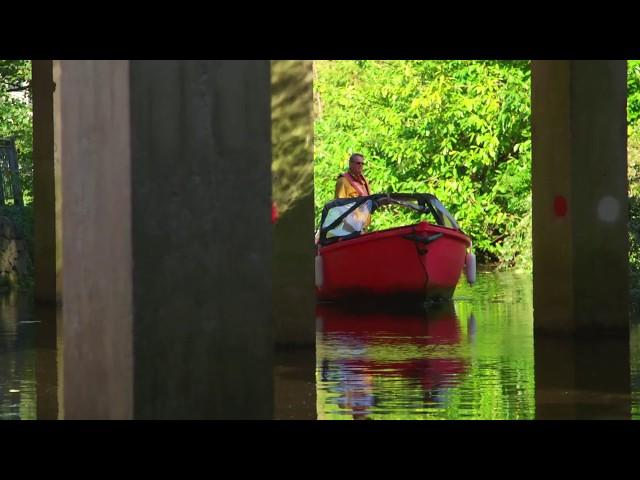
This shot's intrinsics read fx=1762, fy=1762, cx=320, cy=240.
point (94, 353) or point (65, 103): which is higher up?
point (65, 103)

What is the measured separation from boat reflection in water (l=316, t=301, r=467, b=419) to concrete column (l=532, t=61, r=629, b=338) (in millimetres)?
1197

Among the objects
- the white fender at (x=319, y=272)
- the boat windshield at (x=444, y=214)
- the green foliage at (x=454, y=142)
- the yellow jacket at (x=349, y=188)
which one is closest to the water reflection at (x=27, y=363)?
the white fender at (x=319, y=272)

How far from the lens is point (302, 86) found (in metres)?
14.5

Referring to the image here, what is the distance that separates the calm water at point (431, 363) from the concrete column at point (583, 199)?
41cm

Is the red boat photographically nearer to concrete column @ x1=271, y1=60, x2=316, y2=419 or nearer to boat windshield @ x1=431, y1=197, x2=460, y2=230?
boat windshield @ x1=431, y1=197, x2=460, y2=230

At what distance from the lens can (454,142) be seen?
32.4m

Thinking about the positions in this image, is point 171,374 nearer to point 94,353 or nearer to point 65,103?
point 94,353

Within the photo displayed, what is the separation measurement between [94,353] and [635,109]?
2131cm

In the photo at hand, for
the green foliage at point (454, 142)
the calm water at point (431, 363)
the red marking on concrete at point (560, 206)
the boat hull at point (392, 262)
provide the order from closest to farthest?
the calm water at point (431, 363) < the red marking on concrete at point (560, 206) < the boat hull at point (392, 262) < the green foliage at point (454, 142)

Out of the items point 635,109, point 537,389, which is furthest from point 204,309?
point 635,109

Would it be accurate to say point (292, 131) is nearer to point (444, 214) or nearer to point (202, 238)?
point (202, 238)

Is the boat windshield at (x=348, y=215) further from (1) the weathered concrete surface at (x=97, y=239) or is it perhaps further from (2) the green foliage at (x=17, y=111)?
Result: (2) the green foliage at (x=17, y=111)

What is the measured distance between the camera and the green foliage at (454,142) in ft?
102

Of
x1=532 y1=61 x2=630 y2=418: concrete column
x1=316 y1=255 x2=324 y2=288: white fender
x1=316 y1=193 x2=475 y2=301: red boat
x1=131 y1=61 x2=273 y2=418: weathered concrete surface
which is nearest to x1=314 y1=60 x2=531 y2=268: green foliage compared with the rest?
x1=316 y1=193 x2=475 y2=301: red boat
